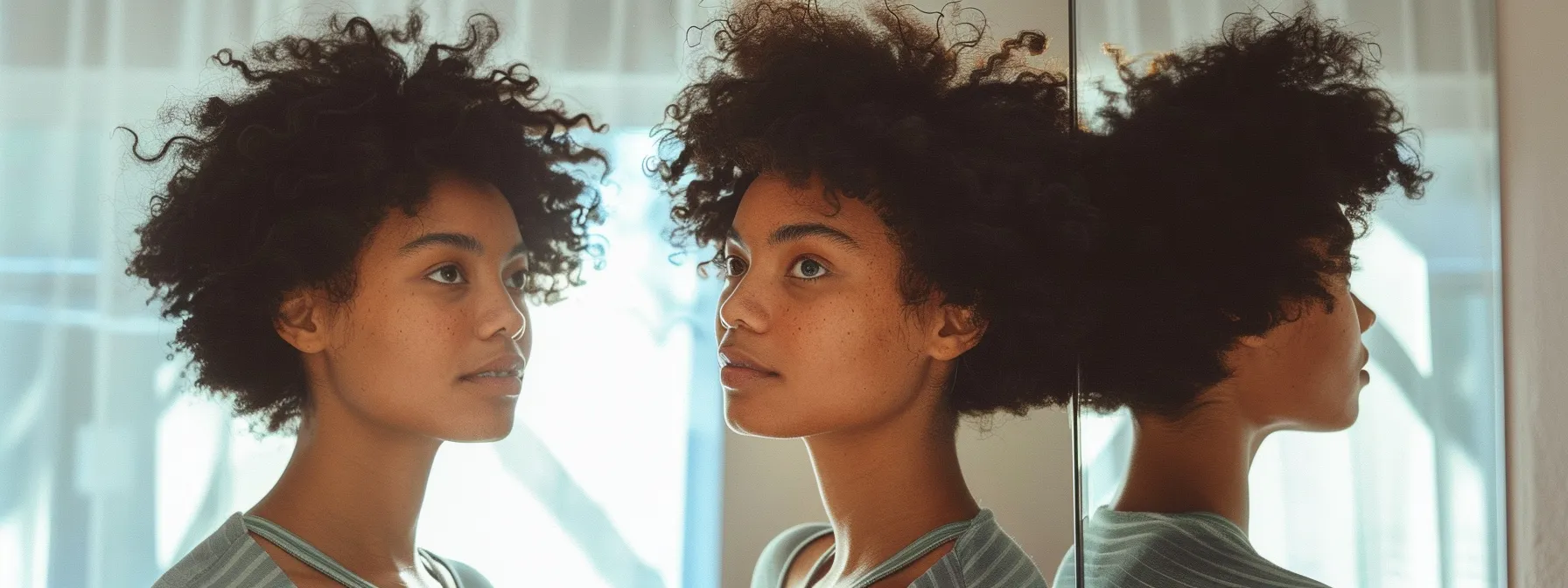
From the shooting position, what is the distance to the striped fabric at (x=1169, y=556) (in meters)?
1.00

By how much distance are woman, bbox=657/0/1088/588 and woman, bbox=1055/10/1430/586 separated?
67 mm

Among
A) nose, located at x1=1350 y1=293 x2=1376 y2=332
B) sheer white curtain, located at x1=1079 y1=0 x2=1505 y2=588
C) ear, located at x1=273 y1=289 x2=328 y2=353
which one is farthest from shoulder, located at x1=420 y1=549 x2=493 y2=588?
nose, located at x1=1350 y1=293 x2=1376 y2=332

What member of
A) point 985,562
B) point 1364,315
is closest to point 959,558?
point 985,562

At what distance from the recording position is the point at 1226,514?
101cm

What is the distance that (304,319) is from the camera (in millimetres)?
1080

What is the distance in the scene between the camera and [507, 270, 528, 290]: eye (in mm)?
1102

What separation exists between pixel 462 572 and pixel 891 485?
446mm

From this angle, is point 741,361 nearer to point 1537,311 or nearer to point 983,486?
point 983,486

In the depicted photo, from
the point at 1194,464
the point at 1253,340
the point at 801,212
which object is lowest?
the point at 1194,464

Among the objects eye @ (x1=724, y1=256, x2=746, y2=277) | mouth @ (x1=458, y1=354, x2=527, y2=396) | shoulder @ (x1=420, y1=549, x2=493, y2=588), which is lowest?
shoulder @ (x1=420, y1=549, x2=493, y2=588)

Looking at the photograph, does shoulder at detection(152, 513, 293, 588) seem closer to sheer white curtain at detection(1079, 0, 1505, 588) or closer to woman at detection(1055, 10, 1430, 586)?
woman at detection(1055, 10, 1430, 586)

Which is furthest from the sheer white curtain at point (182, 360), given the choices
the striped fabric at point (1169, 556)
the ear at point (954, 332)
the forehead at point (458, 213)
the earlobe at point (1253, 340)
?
the earlobe at point (1253, 340)

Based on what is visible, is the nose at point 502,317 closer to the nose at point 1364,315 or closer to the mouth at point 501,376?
the mouth at point 501,376

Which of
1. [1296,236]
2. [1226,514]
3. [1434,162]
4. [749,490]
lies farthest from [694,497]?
[1434,162]
